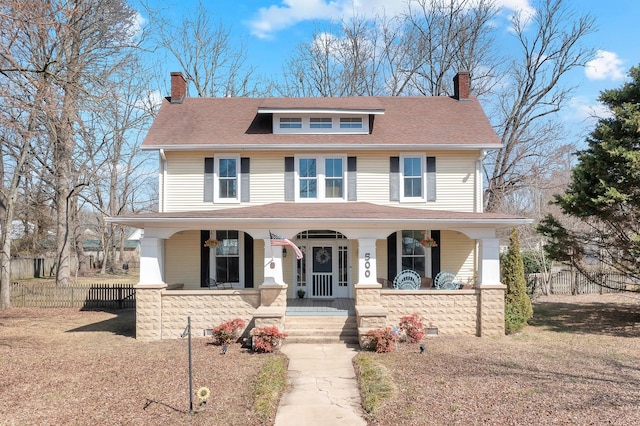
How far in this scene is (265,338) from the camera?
11.1 metres

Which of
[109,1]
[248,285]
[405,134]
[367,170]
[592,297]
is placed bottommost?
[592,297]

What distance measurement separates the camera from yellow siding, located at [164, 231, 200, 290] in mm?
15570

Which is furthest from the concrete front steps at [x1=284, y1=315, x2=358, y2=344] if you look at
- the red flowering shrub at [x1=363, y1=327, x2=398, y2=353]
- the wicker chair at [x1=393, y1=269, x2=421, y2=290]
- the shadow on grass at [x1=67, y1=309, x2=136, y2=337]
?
the shadow on grass at [x1=67, y1=309, x2=136, y2=337]

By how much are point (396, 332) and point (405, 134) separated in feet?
24.5

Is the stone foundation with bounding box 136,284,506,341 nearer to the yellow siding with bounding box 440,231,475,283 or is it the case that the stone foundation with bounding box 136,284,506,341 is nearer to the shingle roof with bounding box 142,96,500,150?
the yellow siding with bounding box 440,231,475,283

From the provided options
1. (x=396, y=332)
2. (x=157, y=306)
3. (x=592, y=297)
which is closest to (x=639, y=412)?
(x=396, y=332)

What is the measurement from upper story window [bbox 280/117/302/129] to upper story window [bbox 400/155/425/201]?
3914 mm

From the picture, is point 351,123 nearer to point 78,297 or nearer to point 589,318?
point 589,318

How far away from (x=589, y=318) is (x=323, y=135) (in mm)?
11093

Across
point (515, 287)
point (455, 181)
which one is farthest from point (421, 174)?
point (515, 287)

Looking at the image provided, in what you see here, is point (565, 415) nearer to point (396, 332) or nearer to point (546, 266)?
point (396, 332)

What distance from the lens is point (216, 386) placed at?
27.2 feet

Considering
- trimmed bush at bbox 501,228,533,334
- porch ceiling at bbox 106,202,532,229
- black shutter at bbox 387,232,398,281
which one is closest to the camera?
porch ceiling at bbox 106,202,532,229

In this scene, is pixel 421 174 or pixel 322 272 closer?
pixel 421 174
